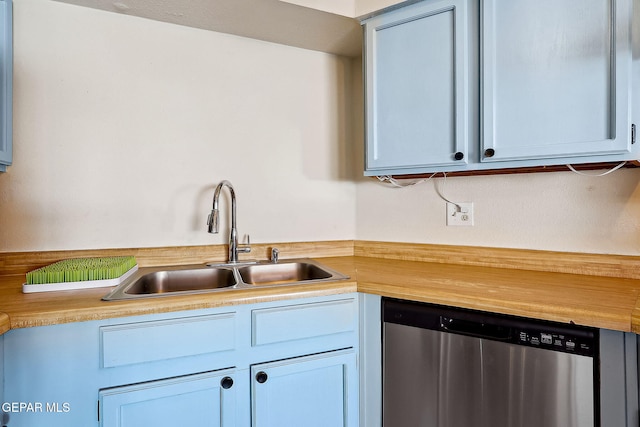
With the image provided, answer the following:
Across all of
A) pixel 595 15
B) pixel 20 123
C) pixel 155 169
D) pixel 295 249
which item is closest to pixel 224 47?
pixel 155 169

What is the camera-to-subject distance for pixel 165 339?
1107mm

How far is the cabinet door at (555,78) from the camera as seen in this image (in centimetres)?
113

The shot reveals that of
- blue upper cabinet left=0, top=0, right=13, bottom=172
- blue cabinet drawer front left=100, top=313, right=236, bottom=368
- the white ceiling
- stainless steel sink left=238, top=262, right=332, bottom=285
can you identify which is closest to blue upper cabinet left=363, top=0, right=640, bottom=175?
the white ceiling

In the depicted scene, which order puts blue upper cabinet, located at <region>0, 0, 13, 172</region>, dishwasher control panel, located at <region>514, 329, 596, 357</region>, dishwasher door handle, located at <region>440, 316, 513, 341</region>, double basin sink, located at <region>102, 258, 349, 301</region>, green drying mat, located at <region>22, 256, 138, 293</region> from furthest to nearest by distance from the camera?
1. double basin sink, located at <region>102, 258, 349, 301</region>
2. blue upper cabinet, located at <region>0, 0, 13, 172</region>
3. green drying mat, located at <region>22, 256, 138, 293</region>
4. dishwasher door handle, located at <region>440, 316, 513, 341</region>
5. dishwasher control panel, located at <region>514, 329, 596, 357</region>

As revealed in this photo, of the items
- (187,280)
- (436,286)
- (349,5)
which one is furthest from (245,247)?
(349,5)

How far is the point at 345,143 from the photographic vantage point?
212cm

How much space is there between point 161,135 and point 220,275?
26.3 inches

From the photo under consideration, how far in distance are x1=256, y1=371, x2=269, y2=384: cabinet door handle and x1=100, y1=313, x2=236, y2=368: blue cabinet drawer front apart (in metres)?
0.13

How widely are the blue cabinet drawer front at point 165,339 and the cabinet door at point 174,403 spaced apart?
8 centimetres

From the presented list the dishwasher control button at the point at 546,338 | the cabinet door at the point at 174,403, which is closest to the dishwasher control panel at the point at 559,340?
the dishwasher control button at the point at 546,338

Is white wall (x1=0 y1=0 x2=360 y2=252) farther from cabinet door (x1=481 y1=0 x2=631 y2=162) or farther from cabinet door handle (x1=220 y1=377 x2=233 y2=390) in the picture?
cabinet door (x1=481 y1=0 x2=631 y2=162)

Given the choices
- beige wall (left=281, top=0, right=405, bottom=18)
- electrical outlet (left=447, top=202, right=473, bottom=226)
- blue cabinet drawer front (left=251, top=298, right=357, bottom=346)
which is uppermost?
beige wall (left=281, top=0, right=405, bottom=18)

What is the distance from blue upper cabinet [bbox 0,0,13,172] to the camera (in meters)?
1.34

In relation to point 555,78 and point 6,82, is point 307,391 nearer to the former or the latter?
point 555,78
